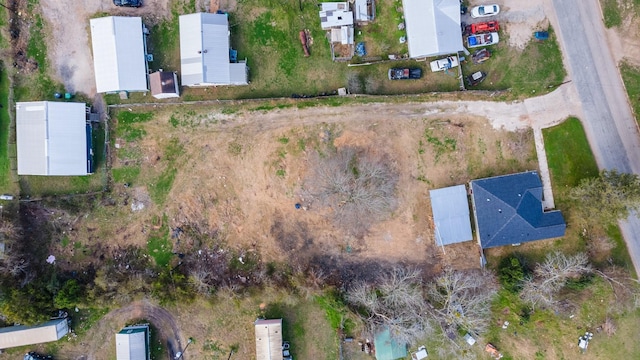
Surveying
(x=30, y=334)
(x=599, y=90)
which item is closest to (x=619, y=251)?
(x=599, y=90)

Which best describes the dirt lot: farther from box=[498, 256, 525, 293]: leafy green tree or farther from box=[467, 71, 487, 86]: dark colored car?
box=[467, 71, 487, 86]: dark colored car

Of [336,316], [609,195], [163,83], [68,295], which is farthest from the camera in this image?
[336,316]

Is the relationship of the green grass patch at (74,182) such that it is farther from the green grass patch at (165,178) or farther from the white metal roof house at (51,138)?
the green grass patch at (165,178)

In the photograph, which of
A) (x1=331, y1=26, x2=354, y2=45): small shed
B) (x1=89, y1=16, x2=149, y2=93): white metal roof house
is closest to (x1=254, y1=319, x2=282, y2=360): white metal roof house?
(x1=89, y1=16, x2=149, y2=93): white metal roof house

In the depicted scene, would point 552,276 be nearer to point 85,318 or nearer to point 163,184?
point 163,184

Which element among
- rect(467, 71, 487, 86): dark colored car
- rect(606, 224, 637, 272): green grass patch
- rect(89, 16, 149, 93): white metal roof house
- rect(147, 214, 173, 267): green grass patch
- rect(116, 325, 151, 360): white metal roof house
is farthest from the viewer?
rect(147, 214, 173, 267): green grass patch

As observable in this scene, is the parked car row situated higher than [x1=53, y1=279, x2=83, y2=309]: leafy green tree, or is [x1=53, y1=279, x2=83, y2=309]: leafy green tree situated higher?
the parked car row
